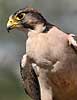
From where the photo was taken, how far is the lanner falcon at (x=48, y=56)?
5.45 m

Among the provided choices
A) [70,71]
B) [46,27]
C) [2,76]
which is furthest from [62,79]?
[2,76]

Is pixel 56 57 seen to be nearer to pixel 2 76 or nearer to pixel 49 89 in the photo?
pixel 49 89

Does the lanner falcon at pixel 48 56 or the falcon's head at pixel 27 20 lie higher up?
the falcon's head at pixel 27 20

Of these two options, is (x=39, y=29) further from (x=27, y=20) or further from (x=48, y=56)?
(x=48, y=56)

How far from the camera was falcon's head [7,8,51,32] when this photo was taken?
18.5 feet

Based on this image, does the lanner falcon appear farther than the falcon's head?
No

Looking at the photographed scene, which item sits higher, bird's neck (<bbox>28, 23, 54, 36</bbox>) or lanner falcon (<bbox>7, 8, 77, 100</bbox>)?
bird's neck (<bbox>28, 23, 54, 36</bbox>)

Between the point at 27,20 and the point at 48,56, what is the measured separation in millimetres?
476

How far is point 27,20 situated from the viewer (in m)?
5.70

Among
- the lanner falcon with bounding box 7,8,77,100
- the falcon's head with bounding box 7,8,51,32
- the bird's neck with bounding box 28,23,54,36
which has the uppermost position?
the falcon's head with bounding box 7,8,51,32

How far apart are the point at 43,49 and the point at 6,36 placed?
424 inches

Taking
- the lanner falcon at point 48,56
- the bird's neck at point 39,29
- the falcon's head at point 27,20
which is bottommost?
the lanner falcon at point 48,56

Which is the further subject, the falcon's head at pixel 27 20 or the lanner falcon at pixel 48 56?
the falcon's head at pixel 27 20

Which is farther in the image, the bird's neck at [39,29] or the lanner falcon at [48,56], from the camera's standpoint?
the bird's neck at [39,29]
